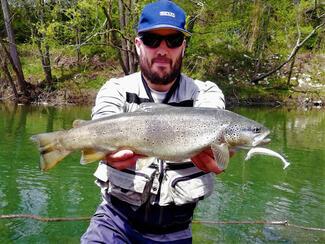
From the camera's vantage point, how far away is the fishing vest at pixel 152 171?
3.35 m

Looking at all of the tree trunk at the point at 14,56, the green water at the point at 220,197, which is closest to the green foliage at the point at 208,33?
the tree trunk at the point at 14,56

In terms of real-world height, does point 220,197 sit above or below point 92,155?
below

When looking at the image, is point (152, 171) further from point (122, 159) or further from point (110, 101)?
point (110, 101)

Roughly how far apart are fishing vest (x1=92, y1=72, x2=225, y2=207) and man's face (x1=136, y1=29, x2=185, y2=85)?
0.36 ft

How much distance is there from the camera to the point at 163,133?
317 cm

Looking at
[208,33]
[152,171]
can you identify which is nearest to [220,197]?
[152,171]

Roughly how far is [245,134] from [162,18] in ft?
3.15

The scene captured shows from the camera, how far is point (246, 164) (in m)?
12.2

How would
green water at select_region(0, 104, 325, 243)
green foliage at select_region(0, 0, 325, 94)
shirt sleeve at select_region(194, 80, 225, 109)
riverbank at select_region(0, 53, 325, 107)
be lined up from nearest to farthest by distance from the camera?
1. shirt sleeve at select_region(194, 80, 225, 109)
2. green water at select_region(0, 104, 325, 243)
3. green foliage at select_region(0, 0, 325, 94)
4. riverbank at select_region(0, 53, 325, 107)

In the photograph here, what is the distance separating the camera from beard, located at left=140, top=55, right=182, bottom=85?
11.2ft

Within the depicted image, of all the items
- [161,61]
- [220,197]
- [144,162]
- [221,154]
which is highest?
[161,61]

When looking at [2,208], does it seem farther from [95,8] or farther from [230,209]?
[95,8]

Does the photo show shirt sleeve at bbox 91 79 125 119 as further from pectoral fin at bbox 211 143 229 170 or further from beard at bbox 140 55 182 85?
pectoral fin at bbox 211 143 229 170

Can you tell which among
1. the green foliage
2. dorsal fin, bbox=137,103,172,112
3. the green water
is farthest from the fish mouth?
the green foliage
